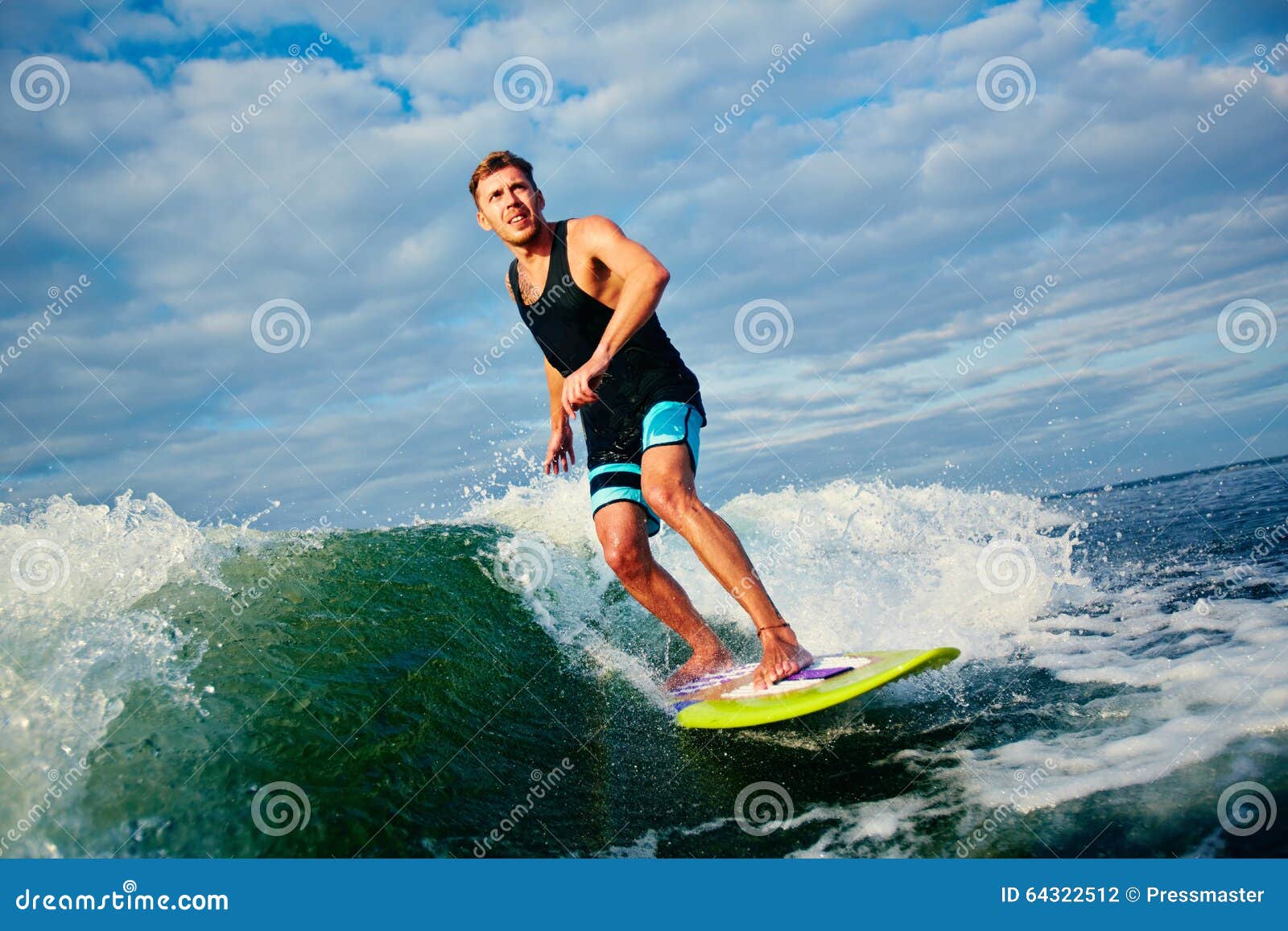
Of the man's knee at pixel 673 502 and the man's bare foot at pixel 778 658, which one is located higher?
the man's knee at pixel 673 502

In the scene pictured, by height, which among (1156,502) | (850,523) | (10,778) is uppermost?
(1156,502)

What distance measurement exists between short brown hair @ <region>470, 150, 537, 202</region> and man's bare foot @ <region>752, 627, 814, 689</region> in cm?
257

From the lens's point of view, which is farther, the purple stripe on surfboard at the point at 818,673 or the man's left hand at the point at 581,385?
the purple stripe on surfboard at the point at 818,673

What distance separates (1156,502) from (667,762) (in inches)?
564

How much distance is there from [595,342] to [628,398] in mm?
344

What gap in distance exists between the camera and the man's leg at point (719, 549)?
12.0 ft

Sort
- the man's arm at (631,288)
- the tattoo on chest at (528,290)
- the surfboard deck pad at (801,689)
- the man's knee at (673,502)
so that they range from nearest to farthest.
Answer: the surfboard deck pad at (801,689) < the man's arm at (631,288) < the man's knee at (673,502) < the tattoo on chest at (528,290)

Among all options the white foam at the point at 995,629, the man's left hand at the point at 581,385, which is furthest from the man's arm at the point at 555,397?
the white foam at the point at 995,629

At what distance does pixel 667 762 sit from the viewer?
3549 millimetres

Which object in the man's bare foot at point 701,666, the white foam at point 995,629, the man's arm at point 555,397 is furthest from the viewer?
the man's arm at point 555,397

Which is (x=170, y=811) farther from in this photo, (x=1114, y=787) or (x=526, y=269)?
(x=1114, y=787)

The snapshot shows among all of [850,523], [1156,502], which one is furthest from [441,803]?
[1156,502]

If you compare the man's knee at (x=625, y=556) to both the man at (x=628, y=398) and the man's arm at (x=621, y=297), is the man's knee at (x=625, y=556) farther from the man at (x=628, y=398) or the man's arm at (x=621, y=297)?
the man's arm at (x=621, y=297)

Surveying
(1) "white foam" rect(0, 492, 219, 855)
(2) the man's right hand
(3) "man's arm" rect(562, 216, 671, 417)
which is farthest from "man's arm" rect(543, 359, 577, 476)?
(1) "white foam" rect(0, 492, 219, 855)
